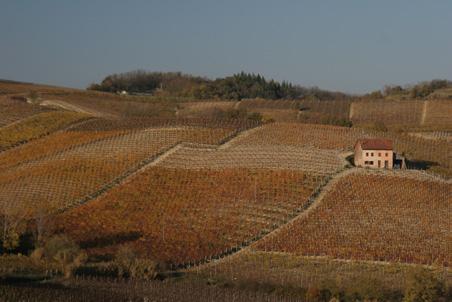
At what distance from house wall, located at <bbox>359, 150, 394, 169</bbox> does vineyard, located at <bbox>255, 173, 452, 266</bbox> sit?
350 centimetres

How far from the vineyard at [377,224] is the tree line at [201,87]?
82.7m

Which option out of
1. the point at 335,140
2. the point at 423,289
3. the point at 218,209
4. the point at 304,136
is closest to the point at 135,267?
the point at 423,289

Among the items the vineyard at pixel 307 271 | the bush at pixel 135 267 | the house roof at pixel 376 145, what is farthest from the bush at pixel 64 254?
the house roof at pixel 376 145

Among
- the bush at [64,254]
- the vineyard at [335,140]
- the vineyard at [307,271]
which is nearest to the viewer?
the vineyard at [307,271]

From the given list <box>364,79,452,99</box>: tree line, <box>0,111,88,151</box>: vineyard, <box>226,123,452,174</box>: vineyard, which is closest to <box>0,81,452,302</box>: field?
<box>226,123,452,174</box>: vineyard

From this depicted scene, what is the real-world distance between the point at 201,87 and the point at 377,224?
9367 centimetres

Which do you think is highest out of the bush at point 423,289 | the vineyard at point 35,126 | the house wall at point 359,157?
the house wall at point 359,157

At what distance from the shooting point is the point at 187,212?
51.6 meters

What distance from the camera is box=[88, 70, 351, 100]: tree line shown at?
138 m

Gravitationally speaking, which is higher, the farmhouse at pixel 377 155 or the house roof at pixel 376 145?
the house roof at pixel 376 145

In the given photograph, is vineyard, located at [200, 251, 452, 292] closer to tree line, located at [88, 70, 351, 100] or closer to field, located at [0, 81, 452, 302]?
field, located at [0, 81, 452, 302]

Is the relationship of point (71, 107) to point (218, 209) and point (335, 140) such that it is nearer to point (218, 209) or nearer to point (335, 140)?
point (335, 140)

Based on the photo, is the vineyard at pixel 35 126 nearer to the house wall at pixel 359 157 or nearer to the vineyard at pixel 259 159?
the vineyard at pixel 259 159

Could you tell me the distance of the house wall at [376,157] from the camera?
194ft
